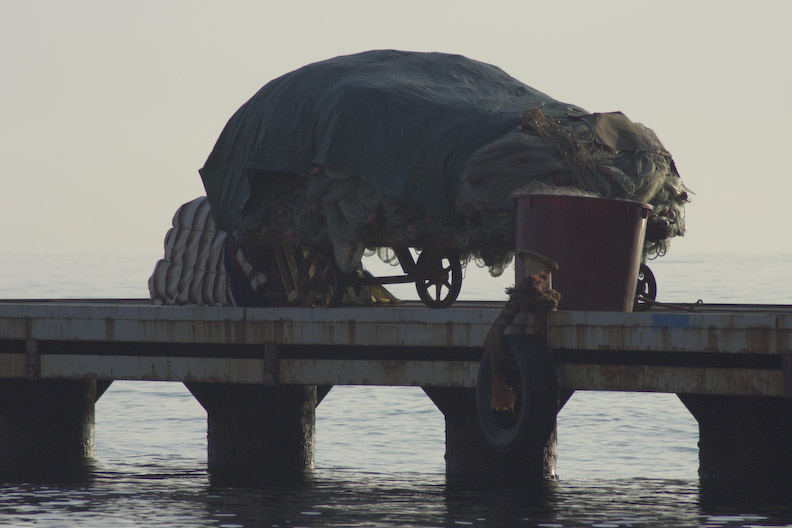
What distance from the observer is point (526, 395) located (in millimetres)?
14203

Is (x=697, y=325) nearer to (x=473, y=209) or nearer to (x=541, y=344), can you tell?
(x=541, y=344)

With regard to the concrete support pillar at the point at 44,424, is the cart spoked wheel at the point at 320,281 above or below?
above

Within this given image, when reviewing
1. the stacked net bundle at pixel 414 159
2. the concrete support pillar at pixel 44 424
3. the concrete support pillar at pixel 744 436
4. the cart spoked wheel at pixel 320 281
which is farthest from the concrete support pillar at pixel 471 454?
the concrete support pillar at pixel 44 424

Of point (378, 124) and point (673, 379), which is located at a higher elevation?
point (378, 124)

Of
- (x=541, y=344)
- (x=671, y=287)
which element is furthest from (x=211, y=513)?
(x=671, y=287)

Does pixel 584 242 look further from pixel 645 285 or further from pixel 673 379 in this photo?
pixel 645 285

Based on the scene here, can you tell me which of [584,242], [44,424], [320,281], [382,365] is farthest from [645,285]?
[44,424]

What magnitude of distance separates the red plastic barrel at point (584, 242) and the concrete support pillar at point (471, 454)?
263 cm

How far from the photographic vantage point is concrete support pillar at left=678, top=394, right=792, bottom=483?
16.4 m

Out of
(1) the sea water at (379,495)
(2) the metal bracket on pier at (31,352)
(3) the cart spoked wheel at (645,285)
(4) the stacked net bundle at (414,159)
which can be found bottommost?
(1) the sea water at (379,495)

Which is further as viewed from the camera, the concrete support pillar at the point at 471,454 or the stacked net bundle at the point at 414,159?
the concrete support pillar at the point at 471,454

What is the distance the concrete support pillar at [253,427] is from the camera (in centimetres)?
1941

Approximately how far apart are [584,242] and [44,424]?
30.3 ft

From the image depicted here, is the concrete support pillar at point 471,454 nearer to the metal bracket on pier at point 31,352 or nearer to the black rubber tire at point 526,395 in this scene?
Answer: the black rubber tire at point 526,395
